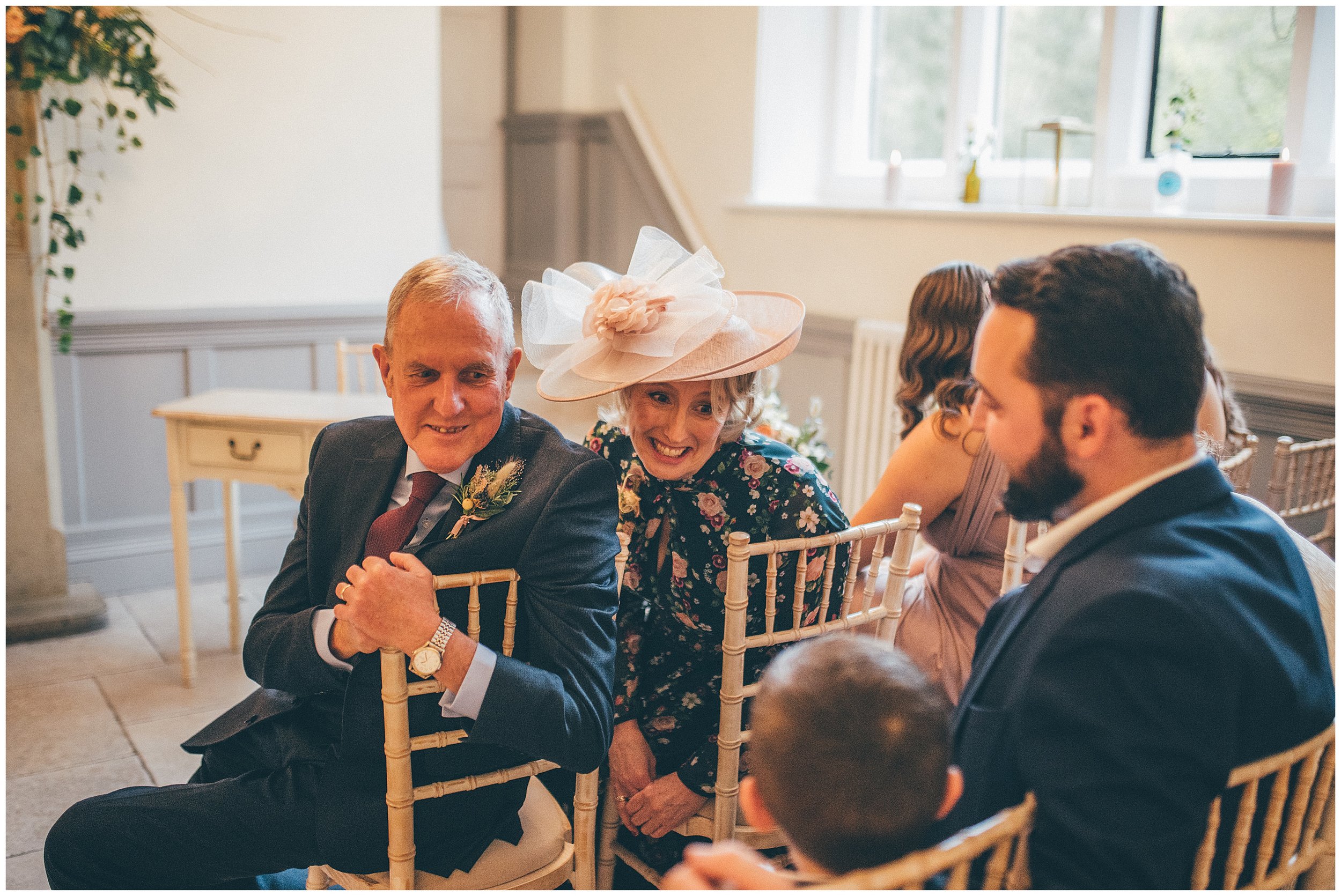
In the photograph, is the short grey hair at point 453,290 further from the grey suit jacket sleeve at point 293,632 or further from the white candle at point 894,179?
the white candle at point 894,179

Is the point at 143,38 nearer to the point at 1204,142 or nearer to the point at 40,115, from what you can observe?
the point at 40,115

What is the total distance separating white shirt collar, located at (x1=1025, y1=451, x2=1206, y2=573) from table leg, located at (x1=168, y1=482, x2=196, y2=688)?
2722mm

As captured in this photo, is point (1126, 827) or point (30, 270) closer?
point (1126, 827)

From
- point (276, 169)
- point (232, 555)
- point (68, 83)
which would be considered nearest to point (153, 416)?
point (232, 555)

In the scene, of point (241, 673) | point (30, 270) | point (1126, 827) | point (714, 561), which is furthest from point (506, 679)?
point (30, 270)

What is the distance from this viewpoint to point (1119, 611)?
0.88 metres

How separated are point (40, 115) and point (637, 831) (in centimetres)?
297

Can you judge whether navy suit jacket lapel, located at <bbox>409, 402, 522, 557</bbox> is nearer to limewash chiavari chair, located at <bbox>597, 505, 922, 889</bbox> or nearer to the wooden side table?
limewash chiavari chair, located at <bbox>597, 505, 922, 889</bbox>

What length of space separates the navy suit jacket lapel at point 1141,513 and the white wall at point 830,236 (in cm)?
201

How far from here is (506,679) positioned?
4.24 ft

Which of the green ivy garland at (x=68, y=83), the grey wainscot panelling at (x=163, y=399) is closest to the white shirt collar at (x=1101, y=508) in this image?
the grey wainscot panelling at (x=163, y=399)

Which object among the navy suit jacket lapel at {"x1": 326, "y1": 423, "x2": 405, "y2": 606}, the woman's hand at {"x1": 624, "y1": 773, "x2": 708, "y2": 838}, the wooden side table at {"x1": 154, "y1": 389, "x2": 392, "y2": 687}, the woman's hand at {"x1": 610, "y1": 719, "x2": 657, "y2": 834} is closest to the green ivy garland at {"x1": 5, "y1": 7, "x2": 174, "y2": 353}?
the wooden side table at {"x1": 154, "y1": 389, "x2": 392, "y2": 687}

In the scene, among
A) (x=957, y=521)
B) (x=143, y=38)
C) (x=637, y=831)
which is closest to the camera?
(x=637, y=831)

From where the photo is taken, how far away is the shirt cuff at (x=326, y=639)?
141 centimetres
